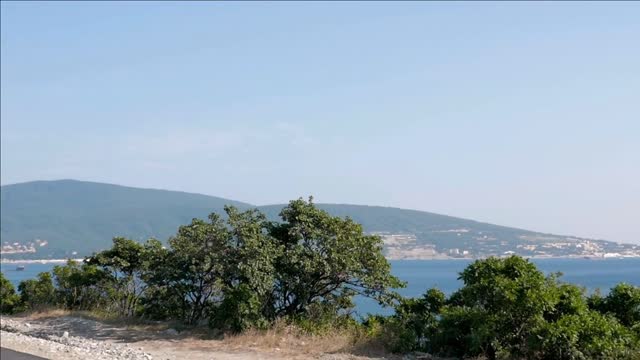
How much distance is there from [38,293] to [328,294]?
45.3ft

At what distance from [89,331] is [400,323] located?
9661mm

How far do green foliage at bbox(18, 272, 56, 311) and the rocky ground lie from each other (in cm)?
586

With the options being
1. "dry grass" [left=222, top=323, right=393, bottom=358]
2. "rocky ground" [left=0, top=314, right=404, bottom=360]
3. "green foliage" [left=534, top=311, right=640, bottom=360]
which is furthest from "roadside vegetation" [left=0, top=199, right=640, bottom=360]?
"rocky ground" [left=0, top=314, right=404, bottom=360]

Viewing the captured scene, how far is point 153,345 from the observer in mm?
18156

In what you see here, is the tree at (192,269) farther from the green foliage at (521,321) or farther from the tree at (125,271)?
the green foliage at (521,321)

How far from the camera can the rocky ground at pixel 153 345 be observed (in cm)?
1616

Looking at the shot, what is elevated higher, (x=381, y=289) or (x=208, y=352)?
(x=381, y=289)

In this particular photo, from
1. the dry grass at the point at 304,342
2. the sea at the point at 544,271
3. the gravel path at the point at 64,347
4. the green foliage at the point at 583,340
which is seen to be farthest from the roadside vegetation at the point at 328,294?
the gravel path at the point at 64,347

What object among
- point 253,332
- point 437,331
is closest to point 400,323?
point 437,331

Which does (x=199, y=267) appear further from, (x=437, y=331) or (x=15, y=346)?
(x=437, y=331)

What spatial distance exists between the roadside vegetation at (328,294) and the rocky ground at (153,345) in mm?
786

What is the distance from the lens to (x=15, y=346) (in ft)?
59.6

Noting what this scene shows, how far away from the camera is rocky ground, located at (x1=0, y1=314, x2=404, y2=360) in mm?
16156

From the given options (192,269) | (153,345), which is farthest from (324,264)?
(153,345)
